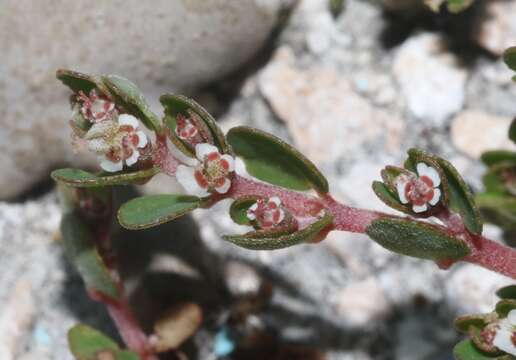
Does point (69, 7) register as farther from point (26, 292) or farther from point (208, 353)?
point (208, 353)

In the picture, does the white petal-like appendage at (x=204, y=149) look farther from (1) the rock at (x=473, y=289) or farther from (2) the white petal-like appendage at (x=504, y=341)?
(1) the rock at (x=473, y=289)

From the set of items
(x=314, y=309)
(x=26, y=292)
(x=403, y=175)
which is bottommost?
(x=26, y=292)

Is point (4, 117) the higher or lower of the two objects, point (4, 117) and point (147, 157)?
the lower

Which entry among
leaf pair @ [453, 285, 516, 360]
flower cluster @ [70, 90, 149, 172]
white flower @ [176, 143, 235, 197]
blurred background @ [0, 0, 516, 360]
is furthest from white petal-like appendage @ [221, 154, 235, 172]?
blurred background @ [0, 0, 516, 360]

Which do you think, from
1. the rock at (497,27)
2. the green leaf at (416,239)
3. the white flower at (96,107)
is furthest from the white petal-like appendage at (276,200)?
the rock at (497,27)

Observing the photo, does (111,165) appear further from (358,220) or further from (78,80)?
(358,220)

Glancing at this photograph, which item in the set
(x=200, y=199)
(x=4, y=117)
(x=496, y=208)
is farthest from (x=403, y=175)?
(x=4, y=117)
